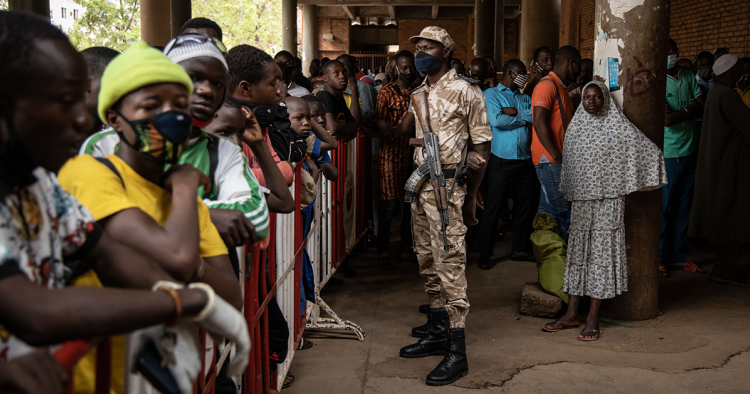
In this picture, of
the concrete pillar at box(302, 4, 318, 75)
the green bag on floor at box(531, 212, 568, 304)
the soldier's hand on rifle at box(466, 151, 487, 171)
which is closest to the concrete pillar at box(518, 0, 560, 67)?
the green bag on floor at box(531, 212, 568, 304)

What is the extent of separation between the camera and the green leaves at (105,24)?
114ft

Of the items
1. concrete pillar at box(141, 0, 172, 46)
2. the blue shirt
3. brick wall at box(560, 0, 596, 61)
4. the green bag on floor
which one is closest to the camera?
the green bag on floor

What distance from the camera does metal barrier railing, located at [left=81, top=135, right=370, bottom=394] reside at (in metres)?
2.24

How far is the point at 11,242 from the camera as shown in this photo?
107cm

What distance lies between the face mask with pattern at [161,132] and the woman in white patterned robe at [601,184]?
3.56 meters

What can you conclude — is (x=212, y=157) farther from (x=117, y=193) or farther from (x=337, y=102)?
(x=337, y=102)

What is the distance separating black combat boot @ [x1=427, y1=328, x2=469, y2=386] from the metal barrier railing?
0.83m

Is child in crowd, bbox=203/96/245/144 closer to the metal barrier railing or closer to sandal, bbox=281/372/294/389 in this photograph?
the metal barrier railing

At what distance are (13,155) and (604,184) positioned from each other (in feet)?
13.4

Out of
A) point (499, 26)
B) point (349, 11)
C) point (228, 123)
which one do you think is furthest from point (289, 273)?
point (349, 11)

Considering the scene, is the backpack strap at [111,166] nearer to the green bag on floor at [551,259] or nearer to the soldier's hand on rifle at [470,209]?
the soldier's hand on rifle at [470,209]

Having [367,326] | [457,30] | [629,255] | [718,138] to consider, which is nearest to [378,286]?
[367,326]

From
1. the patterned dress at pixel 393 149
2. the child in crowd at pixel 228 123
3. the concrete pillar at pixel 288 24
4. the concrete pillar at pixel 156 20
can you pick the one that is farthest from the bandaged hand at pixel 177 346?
the concrete pillar at pixel 288 24

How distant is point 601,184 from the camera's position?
447 cm
